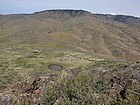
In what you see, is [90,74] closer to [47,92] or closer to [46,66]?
[47,92]

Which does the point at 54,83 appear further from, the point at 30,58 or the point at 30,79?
the point at 30,58

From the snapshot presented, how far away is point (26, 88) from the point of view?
17.6 m

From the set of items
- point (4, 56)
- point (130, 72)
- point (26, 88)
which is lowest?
point (4, 56)

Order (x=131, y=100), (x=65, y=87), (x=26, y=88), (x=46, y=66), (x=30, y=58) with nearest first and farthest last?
1. (x=131, y=100)
2. (x=65, y=87)
3. (x=26, y=88)
4. (x=46, y=66)
5. (x=30, y=58)

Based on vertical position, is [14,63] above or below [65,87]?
below

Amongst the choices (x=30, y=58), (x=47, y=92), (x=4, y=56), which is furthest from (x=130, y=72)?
(x=4, y=56)

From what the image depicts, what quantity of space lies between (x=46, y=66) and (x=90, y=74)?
4070 inches

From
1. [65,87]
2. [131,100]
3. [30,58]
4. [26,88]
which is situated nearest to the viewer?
[131,100]

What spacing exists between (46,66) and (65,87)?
104130 mm

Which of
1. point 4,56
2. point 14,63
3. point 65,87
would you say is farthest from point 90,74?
point 4,56

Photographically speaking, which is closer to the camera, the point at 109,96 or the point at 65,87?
the point at 109,96

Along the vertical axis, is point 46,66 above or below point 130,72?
below

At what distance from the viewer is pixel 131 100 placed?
572 inches

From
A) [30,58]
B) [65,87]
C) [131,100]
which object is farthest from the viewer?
[30,58]
